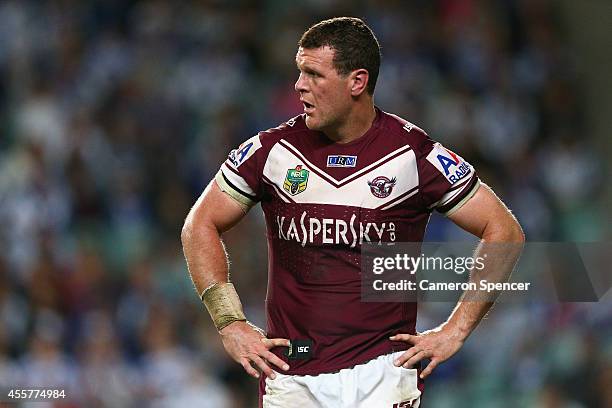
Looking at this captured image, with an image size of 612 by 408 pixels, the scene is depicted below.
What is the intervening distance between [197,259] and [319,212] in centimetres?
58

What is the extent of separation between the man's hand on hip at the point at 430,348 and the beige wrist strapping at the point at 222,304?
2.23ft

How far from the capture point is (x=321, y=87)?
16.7 ft

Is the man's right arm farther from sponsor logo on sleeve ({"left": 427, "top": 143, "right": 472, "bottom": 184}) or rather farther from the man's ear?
sponsor logo on sleeve ({"left": 427, "top": 143, "right": 472, "bottom": 184})

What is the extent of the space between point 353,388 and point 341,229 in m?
0.67

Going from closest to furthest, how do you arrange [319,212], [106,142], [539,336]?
[319,212] < [539,336] < [106,142]

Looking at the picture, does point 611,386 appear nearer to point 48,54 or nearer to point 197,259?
point 197,259

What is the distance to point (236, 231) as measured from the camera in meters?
9.78

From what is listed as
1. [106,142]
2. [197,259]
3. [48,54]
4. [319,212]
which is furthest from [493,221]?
[48,54]

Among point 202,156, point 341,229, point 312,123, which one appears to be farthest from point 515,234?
point 202,156

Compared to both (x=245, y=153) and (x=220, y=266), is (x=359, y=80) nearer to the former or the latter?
(x=245, y=153)

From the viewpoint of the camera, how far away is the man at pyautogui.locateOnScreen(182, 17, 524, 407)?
5094 mm

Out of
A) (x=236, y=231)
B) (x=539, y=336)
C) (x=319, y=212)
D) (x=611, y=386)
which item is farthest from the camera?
(x=236, y=231)

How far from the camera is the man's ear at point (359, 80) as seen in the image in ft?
16.8

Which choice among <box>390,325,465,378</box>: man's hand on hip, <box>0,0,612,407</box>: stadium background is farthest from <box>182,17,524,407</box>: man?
<box>0,0,612,407</box>: stadium background
